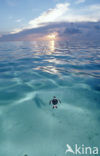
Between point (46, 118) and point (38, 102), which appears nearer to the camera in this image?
point (46, 118)

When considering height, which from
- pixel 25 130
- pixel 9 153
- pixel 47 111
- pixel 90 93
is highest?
pixel 90 93

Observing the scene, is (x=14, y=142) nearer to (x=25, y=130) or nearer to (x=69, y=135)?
(x=25, y=130)

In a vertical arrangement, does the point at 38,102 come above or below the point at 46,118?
above

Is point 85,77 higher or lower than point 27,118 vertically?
higher

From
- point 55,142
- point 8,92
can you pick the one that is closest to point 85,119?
point 55,142

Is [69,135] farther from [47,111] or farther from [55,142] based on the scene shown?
[47,111]

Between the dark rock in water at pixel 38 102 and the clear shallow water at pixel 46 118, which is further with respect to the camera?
the dark rock in water at pixel 38 102

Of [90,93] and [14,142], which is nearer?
[14,142]

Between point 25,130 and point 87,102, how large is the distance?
305 cm

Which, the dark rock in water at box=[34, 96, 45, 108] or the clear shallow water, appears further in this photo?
the dark rock in water at box=[34, 96, 45, 108]

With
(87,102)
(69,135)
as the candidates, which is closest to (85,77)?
(87,102)

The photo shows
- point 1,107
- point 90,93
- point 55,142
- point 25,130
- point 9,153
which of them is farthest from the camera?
point 90,93

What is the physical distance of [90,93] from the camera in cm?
571

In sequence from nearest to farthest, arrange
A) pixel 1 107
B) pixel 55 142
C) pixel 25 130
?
pixel 55 142 < pixel 25 130 < pixel 1 107
